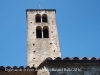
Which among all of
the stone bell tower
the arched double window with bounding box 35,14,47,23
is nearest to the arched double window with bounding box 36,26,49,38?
the stone bell tower

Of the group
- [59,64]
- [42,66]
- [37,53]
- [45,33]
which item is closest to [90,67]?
[59,64]

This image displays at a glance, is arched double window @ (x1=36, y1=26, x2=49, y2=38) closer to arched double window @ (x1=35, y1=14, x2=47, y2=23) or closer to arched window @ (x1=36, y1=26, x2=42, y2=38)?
arched window @ (x1=36, y1=26, x2=42, y2=38)

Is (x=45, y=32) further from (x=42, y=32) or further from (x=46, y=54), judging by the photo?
(x=46, y=54)

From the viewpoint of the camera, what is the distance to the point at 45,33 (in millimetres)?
21672

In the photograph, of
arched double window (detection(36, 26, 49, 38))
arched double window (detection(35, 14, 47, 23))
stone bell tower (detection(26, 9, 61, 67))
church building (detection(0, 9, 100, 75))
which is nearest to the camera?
church building (detection(0, 9, 100, 75))

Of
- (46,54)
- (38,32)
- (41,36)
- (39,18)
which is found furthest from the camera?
(39,18)

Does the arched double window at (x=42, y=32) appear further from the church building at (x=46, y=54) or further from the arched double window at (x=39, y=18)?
the arched double window at (x=39, y=18)

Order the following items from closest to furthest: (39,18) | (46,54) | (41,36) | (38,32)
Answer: (46,54) < (41,36) < (38,32) < (39,18)

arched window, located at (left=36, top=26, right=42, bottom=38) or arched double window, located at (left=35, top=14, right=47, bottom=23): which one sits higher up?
arched double window, located at (left=35, top=14, right=47, bottom=23)

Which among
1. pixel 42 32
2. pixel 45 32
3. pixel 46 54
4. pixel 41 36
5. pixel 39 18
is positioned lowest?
pixel 46 54

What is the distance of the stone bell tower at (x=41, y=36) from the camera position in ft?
63.6

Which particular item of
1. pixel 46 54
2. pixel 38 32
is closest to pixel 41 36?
pixel 38 32

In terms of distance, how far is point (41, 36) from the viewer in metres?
21.2

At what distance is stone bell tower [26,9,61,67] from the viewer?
1938 centimetres
